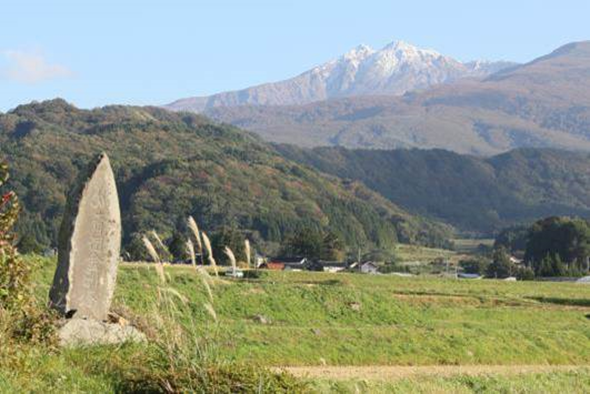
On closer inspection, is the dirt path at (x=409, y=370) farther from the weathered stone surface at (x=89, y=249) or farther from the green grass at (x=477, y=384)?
the weathered stone surface at (x=89, y=249)

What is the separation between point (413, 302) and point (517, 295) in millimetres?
13651

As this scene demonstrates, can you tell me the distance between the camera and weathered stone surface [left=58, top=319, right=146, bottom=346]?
56.9 ft

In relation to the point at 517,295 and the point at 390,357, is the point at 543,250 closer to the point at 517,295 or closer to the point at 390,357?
the point at 517,295

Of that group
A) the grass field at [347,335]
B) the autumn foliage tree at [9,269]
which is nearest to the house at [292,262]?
the grass field at [347,335]

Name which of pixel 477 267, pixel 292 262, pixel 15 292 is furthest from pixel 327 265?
pixel 15 292

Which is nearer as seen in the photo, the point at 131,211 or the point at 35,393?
the point at 35,393

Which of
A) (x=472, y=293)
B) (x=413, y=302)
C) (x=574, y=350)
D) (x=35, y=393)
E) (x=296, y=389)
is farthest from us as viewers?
(x=472, y=293)

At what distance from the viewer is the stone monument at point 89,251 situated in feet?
61.5

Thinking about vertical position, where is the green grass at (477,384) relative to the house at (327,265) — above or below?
above

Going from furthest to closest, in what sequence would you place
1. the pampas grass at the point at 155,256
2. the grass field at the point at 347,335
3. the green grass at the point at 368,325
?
1. the green grass at the point at 368,325
2. the grass field at the point at 347,335
3. the pampas grass at the point at 155,256

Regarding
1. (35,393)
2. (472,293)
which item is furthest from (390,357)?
(472,293)

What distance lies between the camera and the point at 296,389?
13992mm

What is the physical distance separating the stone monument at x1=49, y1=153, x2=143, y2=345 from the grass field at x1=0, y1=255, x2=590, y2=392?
85 cm

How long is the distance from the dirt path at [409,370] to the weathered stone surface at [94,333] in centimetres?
466
